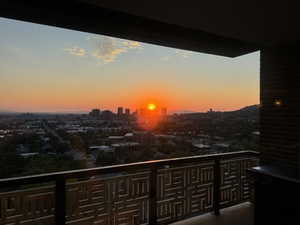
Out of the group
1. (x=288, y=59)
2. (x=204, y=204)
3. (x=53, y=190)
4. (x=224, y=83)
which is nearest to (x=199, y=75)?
(x=224, y=83)

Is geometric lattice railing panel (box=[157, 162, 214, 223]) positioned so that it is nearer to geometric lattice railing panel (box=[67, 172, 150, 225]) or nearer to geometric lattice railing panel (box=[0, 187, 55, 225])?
geometric lattice railing panel (box=[67, 172, 150, 225])

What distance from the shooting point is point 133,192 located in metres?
2.95

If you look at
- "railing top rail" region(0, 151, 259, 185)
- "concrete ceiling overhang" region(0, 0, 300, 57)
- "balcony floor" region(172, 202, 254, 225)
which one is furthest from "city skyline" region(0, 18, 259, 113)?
"balcony floor" region(172, 202, 254, 225)

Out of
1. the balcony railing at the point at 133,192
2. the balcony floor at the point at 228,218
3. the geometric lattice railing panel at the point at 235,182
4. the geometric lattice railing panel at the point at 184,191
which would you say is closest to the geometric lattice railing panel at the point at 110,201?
the balcony railing at the point at 133,192

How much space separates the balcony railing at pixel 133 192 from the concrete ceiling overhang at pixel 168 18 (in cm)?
157

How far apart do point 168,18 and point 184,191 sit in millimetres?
2263

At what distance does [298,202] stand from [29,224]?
261 cm

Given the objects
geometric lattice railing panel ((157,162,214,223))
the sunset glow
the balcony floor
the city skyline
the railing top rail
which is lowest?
the balcony floor

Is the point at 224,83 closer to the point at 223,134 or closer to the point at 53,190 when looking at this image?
the point at 223,134

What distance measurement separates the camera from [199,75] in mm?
4180

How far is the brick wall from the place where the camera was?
3.37 m

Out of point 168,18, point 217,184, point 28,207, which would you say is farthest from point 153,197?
point 168,18

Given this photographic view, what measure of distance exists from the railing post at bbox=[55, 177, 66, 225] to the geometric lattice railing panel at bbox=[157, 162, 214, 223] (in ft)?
3.93

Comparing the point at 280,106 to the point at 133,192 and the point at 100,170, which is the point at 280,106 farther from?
the point at 100,170
